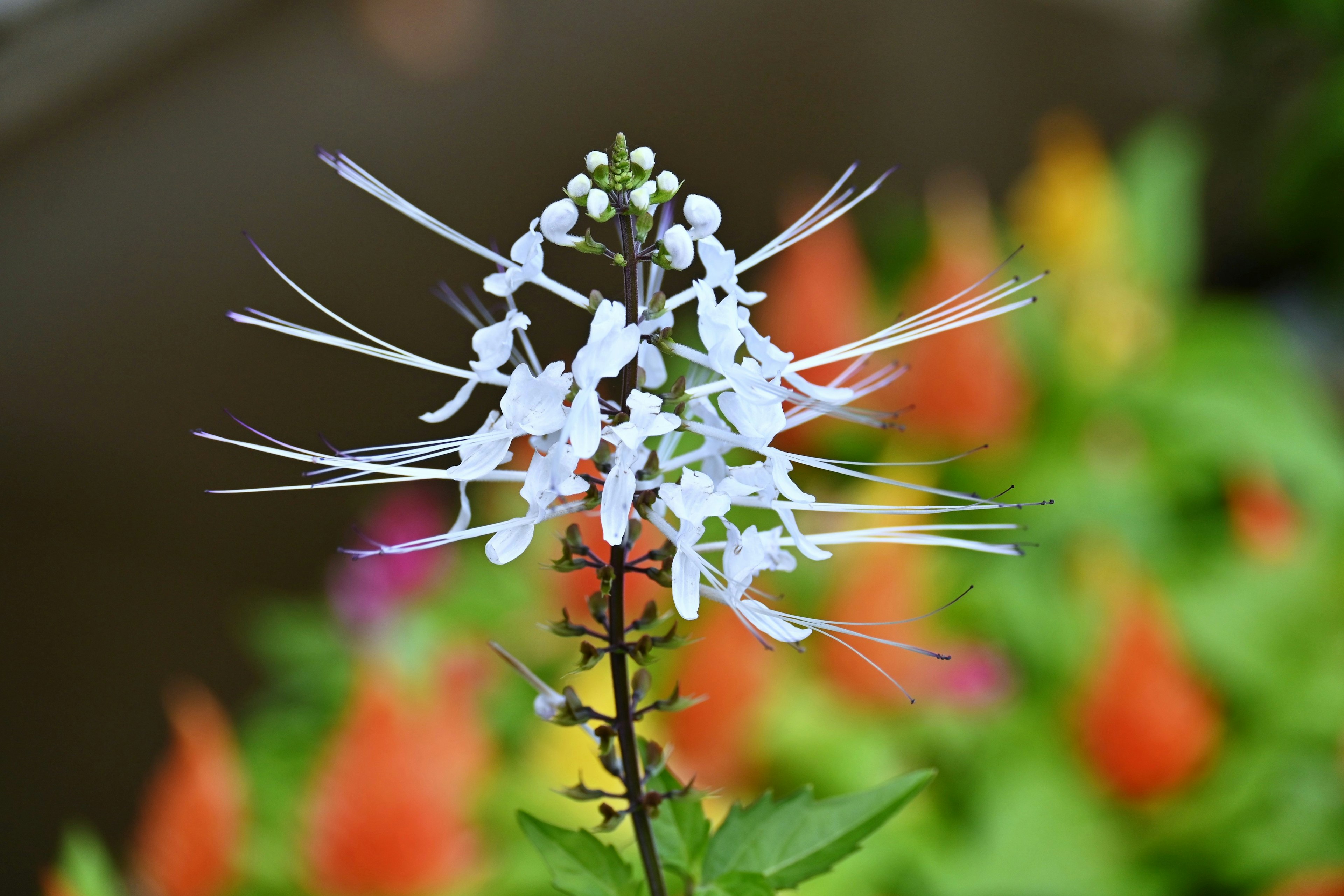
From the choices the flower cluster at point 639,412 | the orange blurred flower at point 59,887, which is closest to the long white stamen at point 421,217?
the flower cluster at point 639,412

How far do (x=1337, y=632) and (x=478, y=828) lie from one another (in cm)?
176

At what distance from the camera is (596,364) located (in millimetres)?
539

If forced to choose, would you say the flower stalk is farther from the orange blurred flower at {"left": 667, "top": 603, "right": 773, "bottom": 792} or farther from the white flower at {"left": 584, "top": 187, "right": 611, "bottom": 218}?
the orange blurred flower at {"left": 667, "top": 603, "right": 773, "bottom": 792}

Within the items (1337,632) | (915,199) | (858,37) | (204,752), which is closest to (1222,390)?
(1337,632)

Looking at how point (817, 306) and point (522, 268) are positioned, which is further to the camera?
point (817, 306)

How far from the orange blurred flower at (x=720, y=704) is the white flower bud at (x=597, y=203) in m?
1.27

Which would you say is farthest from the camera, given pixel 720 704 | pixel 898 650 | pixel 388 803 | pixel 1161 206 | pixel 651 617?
pixel 1161 206

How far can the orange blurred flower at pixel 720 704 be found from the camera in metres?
1.81

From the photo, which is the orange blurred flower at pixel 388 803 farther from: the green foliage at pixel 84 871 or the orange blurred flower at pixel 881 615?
the orange blurred flower at pixel 881 615

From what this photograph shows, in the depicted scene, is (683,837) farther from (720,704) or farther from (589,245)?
(720,704)

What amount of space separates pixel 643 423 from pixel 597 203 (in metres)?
0.11

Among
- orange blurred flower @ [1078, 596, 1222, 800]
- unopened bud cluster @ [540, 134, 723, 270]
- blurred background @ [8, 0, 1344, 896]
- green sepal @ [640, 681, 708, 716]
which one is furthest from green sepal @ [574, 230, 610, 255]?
orange blurred flower @ [1078, 596, 1222, 800]

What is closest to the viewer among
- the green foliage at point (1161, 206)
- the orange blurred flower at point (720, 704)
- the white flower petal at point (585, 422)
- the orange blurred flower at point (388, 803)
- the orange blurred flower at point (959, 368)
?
the white flower petal at point (585, 422)

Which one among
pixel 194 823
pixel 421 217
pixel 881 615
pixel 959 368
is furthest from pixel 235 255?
pixel 421 217
